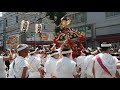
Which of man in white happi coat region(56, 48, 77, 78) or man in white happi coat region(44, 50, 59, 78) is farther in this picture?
man in white happi coat region(44, 50, 59, 78)

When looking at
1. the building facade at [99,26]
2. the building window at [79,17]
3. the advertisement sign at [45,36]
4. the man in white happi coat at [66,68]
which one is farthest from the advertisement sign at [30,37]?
the man in white happi coat at [66,68]

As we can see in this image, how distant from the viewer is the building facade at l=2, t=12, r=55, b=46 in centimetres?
3659

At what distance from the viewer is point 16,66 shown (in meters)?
5.08

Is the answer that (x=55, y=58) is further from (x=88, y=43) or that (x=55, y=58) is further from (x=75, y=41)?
(x=88, y=43)

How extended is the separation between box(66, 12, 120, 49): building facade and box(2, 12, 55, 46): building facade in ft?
19.7

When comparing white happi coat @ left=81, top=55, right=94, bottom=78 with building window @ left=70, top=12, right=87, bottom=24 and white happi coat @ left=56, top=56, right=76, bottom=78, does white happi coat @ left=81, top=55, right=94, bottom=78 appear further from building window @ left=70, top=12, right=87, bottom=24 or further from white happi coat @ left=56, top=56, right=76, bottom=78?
building window @ left=70, top=12, right=87, bottom=24

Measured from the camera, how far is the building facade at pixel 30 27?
36.6 metres

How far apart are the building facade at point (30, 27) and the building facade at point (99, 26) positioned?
6.01 meters

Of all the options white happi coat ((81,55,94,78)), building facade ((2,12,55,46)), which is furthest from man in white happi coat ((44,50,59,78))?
building facade ((2,12,55,46))

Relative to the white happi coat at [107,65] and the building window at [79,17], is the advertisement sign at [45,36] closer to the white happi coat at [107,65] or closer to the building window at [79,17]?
the building window at [79,17]

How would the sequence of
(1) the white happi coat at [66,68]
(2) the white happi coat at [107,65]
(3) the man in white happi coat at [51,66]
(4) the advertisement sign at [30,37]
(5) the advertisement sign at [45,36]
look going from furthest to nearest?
1. (5) the advertisement sign at [45,36]
2. (4) the advertisement sign at [30,37]
3. (3) the man in white happi coat at [51,66]
4. (2) the white happi coat at [107,65]
5. (1) the white happi coat at [66,68]

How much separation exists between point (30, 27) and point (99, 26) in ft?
46.2
